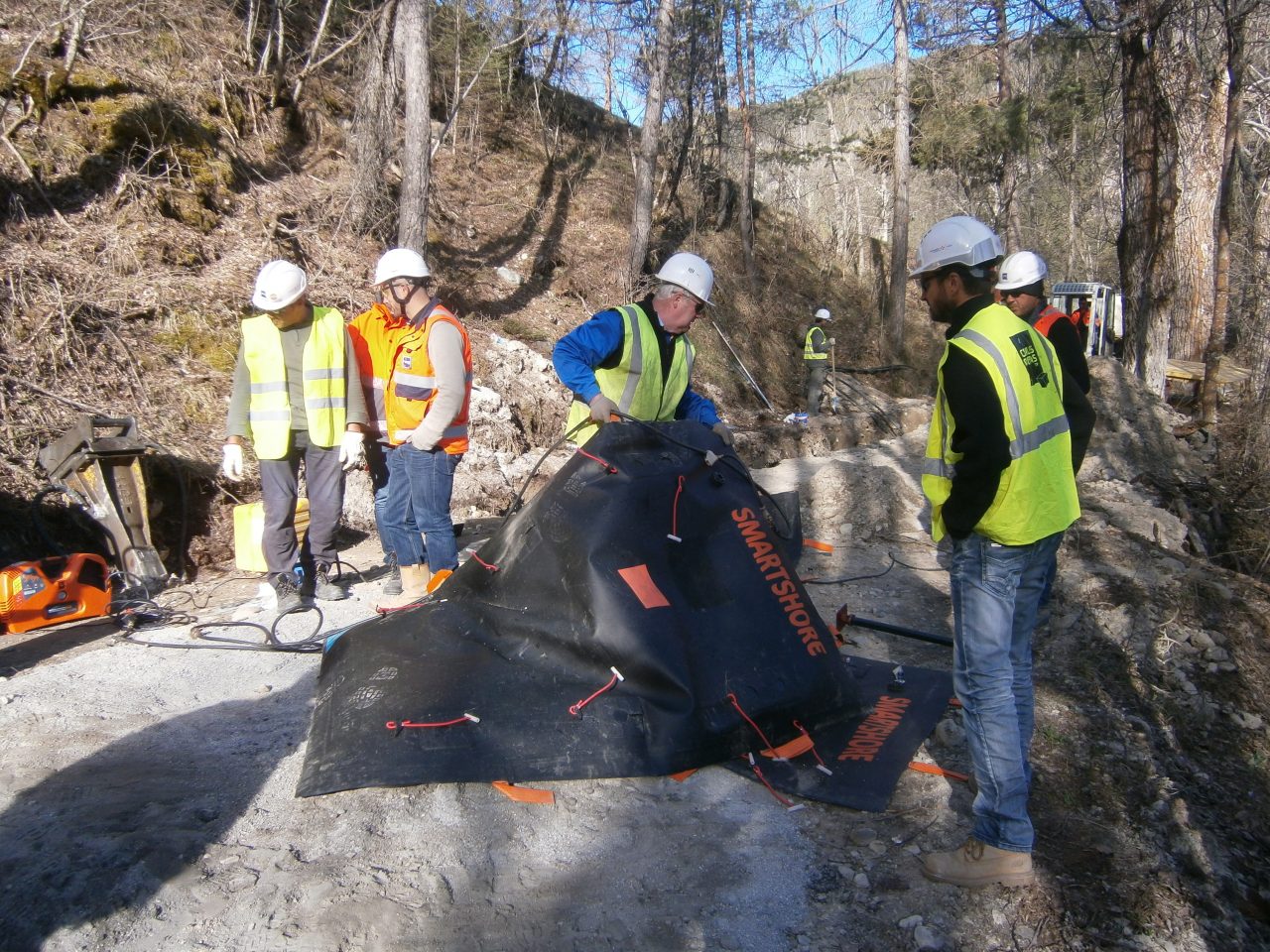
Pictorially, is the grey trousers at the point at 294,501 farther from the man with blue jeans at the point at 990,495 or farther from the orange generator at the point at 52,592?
the man with blue jeans at the point at 990,495

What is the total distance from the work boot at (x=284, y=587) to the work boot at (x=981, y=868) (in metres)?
3.77

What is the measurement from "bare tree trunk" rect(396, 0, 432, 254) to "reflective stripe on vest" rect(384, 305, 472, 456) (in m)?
4.72

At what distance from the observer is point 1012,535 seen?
252 centimetres

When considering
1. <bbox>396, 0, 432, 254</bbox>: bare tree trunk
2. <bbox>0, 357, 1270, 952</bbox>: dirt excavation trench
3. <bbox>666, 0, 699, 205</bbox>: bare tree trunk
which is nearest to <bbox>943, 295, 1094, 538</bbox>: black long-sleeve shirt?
<bbox>0, 357, 1270, 952</bbox>: dirt excavation trench

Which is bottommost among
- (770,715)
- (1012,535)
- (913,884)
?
(913,884)

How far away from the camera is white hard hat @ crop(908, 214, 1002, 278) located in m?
2.54

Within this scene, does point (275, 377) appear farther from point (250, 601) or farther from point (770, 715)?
point (770, 715)

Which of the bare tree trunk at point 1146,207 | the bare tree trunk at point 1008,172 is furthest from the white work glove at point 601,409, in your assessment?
the bare tree trunk at point 1008,172

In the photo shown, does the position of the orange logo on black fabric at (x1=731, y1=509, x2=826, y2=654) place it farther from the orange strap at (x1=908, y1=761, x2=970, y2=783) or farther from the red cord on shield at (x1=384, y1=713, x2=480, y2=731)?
the red cord on shield at (x1=384, y1=713, x2=480, y2=731)

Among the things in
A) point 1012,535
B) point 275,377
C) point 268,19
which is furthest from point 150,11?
point 1012,535

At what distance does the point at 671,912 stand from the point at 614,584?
1.08 metres

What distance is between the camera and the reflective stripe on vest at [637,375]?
3.98 metres

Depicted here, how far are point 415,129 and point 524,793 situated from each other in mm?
8182

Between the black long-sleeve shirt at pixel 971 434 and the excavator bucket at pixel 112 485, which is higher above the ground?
the black long-sleeve shirt at pixel 971 434
